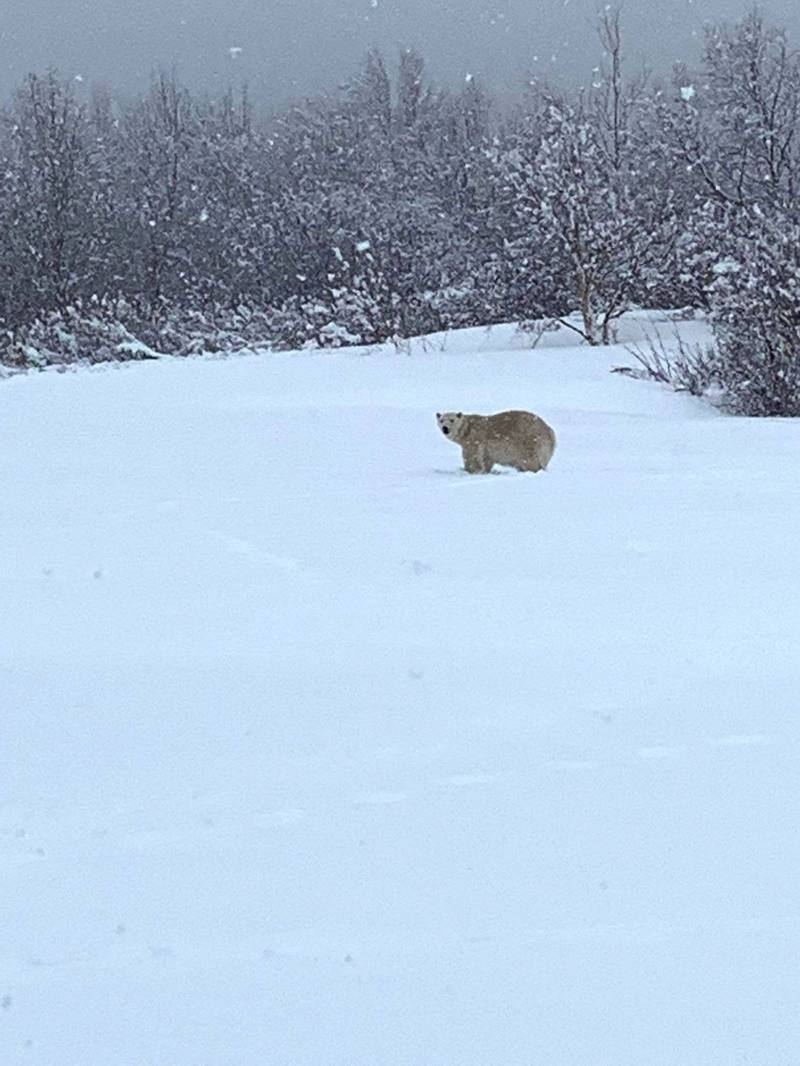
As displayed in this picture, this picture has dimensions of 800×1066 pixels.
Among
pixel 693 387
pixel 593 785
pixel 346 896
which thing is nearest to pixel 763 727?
pixel 593 785

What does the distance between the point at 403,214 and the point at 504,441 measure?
84.6ft

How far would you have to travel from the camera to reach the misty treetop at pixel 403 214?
17.4m

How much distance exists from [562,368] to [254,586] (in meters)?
10.2

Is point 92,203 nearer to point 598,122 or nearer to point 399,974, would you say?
point 598,122

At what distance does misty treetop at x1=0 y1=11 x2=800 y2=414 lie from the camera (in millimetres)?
17438

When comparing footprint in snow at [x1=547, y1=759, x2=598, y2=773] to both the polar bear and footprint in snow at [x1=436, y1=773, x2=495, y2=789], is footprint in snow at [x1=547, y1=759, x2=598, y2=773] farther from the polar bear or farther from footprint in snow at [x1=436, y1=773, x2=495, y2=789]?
the polar bear

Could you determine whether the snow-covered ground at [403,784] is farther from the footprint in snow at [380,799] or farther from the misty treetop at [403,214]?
the misty treetop at [403,214]

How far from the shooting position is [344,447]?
8250mm

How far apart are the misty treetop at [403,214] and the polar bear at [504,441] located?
502 cm

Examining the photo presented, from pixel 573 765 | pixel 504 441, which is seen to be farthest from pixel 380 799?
pixel 504 441

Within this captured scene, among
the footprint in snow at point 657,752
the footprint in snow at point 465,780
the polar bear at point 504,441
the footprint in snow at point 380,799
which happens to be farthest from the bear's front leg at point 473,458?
the footprint in snow at point 380,799

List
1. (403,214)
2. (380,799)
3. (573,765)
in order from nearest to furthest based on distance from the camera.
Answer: (380,799)
(573,765)
(403,214)

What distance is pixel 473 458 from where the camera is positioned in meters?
7.00

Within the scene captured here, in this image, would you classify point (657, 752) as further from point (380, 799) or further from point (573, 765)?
point (380, 799)
